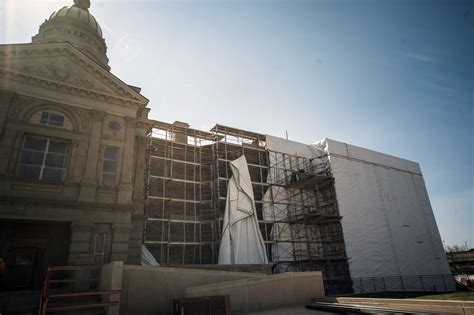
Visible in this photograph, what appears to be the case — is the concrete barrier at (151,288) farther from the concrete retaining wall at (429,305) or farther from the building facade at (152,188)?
the concrete retaining wall at (429,305)

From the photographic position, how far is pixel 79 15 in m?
30.6

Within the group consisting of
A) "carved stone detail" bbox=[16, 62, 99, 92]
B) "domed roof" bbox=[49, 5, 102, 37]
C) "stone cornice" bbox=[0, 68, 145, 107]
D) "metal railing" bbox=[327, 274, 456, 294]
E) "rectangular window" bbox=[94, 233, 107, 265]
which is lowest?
"metal railing" bbox=[327, 274, 456, 294]

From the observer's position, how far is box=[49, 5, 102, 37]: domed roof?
30109 mm

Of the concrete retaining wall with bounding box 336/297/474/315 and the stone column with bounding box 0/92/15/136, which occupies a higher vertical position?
the stone column with bounding box 0/92/15/136

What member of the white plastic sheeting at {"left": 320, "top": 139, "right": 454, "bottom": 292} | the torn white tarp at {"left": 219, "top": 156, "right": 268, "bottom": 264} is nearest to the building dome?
the torn white tarp at {"left": 219, "top": 156, "right": 268, "bottom": 264}

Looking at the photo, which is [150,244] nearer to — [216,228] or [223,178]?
[216,228]

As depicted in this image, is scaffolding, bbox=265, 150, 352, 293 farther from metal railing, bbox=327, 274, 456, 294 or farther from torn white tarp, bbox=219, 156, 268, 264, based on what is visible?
torn white tarp, bbox=219, 156, 268, 264

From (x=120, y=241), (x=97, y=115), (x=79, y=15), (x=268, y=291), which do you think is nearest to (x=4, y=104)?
(x=97, y=115)

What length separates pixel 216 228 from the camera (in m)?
22.9

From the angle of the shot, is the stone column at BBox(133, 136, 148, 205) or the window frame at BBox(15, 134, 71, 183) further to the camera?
the stone column at BBox(133, 136, 148, 205)

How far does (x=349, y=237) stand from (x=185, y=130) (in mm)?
18337

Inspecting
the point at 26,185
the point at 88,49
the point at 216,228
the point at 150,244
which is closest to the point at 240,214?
the point at 216,228

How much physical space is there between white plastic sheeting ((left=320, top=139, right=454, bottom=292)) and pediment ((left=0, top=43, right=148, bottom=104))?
2237 cm

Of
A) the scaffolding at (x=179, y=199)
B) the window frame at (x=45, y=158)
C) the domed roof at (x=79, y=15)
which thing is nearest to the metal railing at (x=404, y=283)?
the scaffolding at (x=179, y=199)
